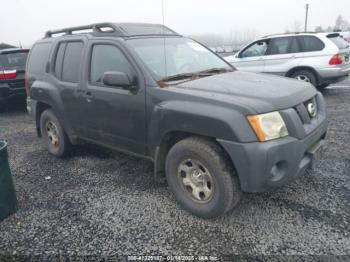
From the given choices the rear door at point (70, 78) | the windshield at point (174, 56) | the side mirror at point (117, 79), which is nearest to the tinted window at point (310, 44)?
the windshield at point (174, 56)

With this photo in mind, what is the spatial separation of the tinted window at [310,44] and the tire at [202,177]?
6.70m

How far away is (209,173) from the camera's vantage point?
112 inches

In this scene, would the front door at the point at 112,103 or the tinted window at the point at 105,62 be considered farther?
the tinted window at the point at 105,62

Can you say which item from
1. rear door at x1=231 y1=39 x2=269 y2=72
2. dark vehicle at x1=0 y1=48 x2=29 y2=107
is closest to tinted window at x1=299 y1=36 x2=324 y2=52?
rear door at x1=231 y1=39 x2=269 y2=72

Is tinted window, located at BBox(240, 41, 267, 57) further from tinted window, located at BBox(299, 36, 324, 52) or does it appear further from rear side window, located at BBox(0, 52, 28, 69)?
rear side window, located at BBox(0, 52, 28, 69)

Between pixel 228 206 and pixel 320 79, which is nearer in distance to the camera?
pixel 228 206

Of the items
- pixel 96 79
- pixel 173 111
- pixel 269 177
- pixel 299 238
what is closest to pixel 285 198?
pixel 299 238

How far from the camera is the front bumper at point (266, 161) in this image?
251 cm

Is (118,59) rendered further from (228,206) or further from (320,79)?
(320,79)

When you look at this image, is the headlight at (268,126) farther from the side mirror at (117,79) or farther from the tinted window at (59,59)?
the tinted window at (59,59)

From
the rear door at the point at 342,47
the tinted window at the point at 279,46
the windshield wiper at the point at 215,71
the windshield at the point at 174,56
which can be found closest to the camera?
the windshield at the point at 174,56

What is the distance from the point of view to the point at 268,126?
8.45ft

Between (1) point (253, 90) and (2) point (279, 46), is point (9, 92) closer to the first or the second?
(1) point (253, 90)

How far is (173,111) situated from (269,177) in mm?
1047
